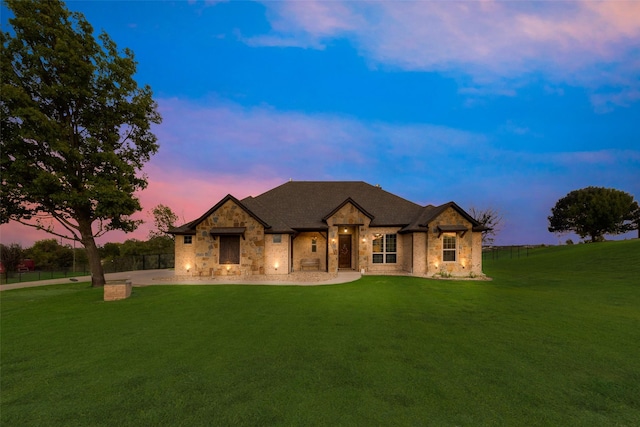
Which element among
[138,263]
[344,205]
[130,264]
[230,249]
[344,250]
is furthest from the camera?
[138,263]

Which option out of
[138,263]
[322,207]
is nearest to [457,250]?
[322,207]

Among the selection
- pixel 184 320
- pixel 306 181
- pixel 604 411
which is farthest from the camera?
pixel 306 181

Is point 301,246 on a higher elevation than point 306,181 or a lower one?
A: lower

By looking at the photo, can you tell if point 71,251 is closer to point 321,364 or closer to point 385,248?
point 385,248

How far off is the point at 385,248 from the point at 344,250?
327 cm

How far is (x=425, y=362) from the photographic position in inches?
208

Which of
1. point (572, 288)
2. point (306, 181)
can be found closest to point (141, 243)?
point (306, 181)

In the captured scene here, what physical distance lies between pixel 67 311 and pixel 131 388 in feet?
25.3

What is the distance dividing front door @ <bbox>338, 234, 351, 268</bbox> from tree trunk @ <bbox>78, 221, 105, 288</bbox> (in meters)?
15.4

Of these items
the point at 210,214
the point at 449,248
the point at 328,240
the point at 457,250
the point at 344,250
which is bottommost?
the point at 344,250

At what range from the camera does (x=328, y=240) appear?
2052 cm

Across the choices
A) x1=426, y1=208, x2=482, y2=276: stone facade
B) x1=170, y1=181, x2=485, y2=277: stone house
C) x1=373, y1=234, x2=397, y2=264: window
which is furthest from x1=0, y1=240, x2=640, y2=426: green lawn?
x1=373, y1=234, x2=397, y2=264: window

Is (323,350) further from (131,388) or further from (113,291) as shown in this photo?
(113,291)

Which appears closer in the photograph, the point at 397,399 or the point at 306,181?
the point at 397,399
